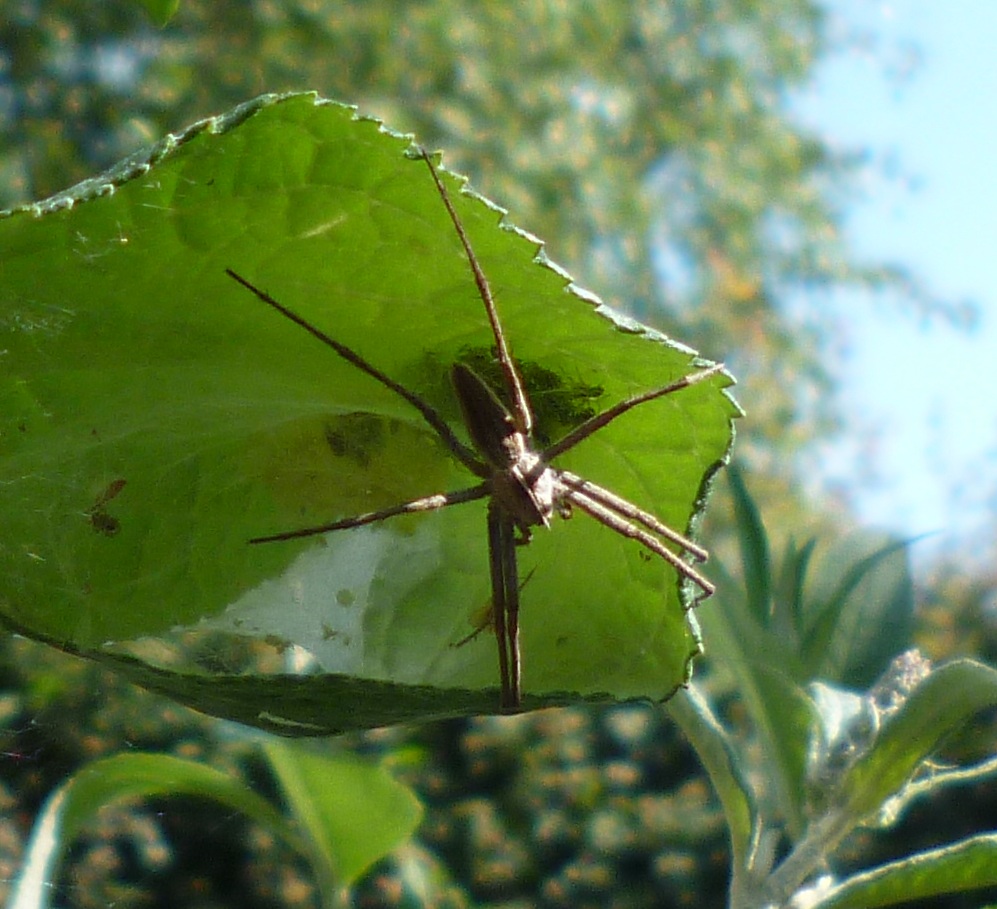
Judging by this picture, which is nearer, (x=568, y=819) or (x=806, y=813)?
(x=806, y=813)

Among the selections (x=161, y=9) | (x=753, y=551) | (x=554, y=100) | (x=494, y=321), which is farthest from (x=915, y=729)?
(x=554, y=100)

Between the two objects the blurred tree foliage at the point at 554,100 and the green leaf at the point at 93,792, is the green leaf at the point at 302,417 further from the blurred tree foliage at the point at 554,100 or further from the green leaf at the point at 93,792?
the blurred tree foliage at the point at 554,100

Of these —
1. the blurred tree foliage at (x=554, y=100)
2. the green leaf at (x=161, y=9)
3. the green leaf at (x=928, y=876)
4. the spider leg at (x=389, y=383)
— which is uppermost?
the blurred tree foliage at (x=554, y=100)

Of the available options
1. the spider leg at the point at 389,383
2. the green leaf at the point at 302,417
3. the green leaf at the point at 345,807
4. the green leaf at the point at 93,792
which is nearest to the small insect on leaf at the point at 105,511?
the green leaf at the point at 302,417

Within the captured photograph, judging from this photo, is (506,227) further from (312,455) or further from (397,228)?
(312,455)

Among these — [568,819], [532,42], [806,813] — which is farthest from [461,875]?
[806,813]
